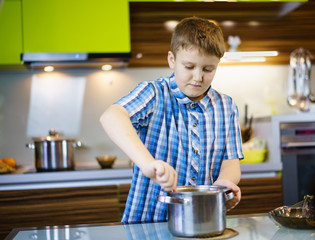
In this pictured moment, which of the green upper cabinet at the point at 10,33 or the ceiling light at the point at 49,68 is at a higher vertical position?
the green upper cabinet at the point at 10,33

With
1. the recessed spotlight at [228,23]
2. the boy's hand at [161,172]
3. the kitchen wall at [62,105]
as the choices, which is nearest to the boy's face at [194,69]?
the boy's hand at [161,172]

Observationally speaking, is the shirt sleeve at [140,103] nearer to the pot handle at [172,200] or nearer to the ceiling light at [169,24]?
the pot handle at [172,200]

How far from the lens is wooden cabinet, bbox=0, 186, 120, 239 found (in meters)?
2.40

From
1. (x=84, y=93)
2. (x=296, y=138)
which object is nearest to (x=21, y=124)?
(x=84, y=93)

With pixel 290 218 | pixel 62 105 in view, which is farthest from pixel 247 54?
pixel 290 218

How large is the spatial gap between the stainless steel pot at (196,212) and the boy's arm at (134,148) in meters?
0.04

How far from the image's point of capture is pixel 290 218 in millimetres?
1051

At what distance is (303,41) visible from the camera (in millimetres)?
3189

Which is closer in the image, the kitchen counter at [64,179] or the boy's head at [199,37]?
the boy's head at [199,37]

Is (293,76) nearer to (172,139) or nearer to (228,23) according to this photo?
(228,23)

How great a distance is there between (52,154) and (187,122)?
1.45m

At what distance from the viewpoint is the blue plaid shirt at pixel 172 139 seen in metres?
1.30

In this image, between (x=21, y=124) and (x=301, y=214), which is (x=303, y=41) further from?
(x=301, y=214)

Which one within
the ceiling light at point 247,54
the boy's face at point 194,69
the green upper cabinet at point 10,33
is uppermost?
the green upper cabinet at point 10,33
